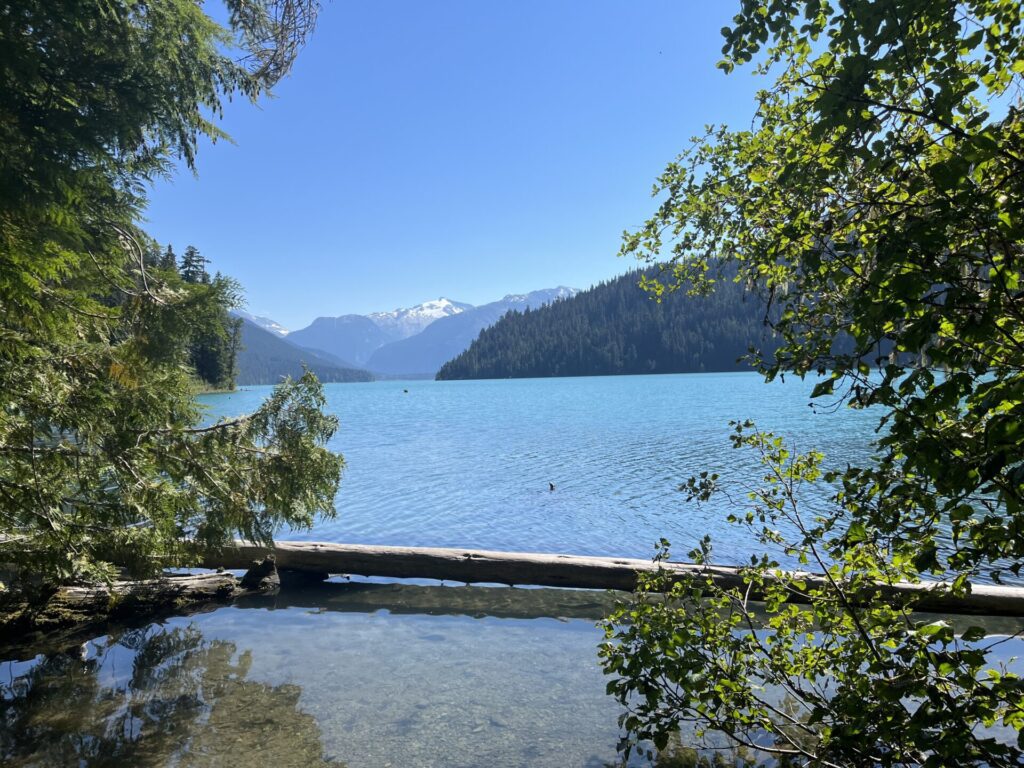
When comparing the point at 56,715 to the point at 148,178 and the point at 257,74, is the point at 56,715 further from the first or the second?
the point at 257,74

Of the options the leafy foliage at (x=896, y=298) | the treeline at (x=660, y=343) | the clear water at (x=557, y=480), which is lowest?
the clear water at (x=557, y=480)

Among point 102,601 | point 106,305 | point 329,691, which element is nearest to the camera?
point 106,305

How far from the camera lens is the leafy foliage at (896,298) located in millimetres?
1901

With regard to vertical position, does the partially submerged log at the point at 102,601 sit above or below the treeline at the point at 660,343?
below

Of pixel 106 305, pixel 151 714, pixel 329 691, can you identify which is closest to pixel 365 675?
pixel 329 691

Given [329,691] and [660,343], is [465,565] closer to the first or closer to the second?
[329,691]

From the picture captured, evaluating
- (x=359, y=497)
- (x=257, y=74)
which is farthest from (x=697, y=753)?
(x=359, y=497)

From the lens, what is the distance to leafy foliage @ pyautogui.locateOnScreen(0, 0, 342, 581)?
3.96 meters

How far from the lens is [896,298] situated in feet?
6.19

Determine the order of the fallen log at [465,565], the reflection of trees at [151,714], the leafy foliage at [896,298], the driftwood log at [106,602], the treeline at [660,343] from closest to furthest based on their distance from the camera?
the leafy foliage at [896,298]
the reflection of trees at [151,714]
the driftwood log at [106,602]
the fallen log at [465,565]
the treeline at [660,343]

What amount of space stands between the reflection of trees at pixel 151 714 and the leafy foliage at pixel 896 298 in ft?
14.9

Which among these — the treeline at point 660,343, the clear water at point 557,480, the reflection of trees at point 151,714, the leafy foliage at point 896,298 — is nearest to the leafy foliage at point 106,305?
the clear water at point 557,480

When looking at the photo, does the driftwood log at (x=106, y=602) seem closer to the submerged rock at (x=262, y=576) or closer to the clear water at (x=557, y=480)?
the submerged rock at (x=262, y=576)

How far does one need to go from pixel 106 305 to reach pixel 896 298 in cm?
658
